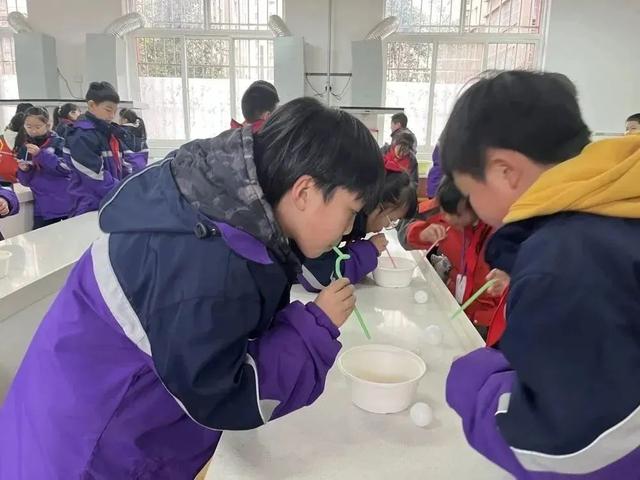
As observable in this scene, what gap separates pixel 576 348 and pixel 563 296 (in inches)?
1.9

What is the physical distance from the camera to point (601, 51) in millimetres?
5797

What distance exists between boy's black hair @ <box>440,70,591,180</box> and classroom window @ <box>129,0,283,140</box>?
5881 mm

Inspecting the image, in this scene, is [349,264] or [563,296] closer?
[563,296]

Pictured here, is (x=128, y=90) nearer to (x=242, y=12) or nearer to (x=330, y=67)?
(x=242, y=12)

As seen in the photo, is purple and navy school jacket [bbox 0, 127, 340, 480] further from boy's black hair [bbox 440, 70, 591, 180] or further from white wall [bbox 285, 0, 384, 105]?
white wall [bbox 285, 0, 384, 105]

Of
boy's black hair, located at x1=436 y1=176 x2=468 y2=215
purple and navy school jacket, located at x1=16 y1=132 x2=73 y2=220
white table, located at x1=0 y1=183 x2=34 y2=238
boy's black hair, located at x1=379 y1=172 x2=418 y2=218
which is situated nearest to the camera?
boy's black hair, located at x1=436 y1=176 x2=468 y2=215

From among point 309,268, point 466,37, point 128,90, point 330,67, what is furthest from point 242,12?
point 309,268

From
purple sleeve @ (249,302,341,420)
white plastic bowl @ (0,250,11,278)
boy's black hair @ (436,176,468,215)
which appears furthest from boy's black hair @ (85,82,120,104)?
purple sleeve @ (249,302,341,420)

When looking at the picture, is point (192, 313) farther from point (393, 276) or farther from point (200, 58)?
point (200, 58)

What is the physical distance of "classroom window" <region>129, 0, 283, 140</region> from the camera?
20.1 ft

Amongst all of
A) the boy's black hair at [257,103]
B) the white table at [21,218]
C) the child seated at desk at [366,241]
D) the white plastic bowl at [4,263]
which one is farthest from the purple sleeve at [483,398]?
the white table at [21,218]

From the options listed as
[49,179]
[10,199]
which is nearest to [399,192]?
[10,199]

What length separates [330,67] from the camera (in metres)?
6.00

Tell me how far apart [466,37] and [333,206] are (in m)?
6.10
